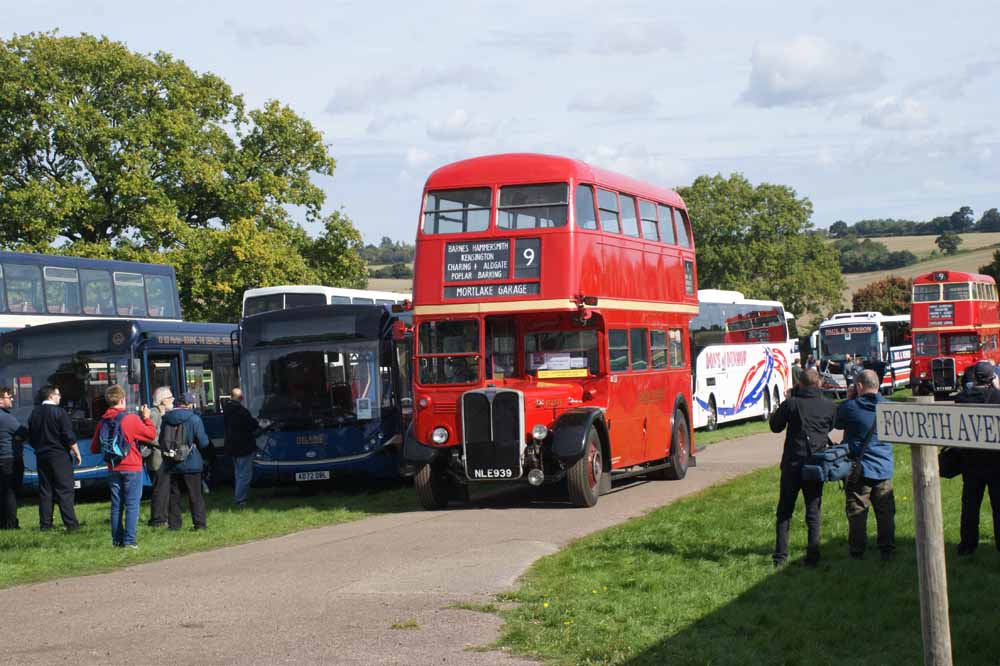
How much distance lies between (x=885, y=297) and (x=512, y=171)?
8801 centimetres

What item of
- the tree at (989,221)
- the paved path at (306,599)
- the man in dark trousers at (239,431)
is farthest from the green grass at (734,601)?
the tree at (989,221)

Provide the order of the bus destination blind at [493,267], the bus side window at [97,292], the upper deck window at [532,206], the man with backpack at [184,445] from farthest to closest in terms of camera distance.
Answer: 1. the bus side window at [97,292]
2. the upper deck window at [532,206]
3. the bus destination blind at [493,267]
4. the man with backpack at [184,445]

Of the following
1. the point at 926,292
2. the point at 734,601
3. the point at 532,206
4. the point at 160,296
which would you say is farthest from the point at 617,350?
the point at 926,292

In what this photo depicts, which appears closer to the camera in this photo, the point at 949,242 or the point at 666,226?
the point at 666,226

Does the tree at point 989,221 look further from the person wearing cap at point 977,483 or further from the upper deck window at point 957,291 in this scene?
the person wearing cap at point 977,483

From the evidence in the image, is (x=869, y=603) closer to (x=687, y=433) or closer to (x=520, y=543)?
(x=520, y=543)

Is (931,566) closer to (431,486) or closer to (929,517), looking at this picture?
(929,517)

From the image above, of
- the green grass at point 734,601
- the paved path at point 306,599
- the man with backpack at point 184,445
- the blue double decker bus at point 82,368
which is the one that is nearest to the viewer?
the green grass at point 734,601

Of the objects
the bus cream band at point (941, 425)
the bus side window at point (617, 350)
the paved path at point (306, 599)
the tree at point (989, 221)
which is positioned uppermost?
the tree at point (989, 221)

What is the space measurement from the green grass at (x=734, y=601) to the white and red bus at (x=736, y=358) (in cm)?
2029

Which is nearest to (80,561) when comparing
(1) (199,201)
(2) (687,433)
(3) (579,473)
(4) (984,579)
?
(3) (579,473)

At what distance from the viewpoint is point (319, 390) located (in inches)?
851

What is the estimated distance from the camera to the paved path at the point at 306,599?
30.2 feet

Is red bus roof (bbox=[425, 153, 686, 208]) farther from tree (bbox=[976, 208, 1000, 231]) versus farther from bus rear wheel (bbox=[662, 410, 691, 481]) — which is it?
tree (bbox=[976, 208, 1000, 231])
